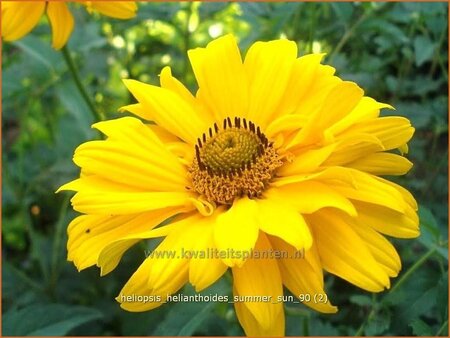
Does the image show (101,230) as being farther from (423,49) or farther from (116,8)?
(423,49)

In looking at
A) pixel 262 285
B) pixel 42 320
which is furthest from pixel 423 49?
pixel 42 320

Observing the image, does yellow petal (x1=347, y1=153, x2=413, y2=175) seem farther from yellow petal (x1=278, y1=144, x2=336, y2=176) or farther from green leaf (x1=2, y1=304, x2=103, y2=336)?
green leaf (x1=2, y1=304, x2=103, y2=336)

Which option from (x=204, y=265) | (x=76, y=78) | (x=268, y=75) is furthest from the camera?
(x=76, y=78)

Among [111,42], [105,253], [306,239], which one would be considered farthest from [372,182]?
[111,42]

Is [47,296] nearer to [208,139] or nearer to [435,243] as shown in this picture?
[208,139]

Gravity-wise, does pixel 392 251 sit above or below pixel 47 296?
above

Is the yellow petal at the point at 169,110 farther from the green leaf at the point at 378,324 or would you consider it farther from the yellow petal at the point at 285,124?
the green leaf at the point at 378,324
